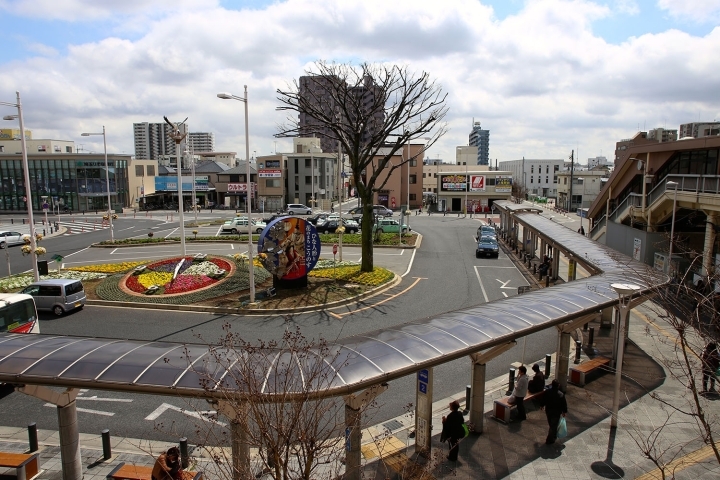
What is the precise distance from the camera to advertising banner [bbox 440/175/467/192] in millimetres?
71375

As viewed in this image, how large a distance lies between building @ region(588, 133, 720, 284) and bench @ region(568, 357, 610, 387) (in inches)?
347

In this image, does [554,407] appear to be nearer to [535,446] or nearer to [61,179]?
[535,446]

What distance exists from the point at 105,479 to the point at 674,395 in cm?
1408

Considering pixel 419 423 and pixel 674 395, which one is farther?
pixel 674 395

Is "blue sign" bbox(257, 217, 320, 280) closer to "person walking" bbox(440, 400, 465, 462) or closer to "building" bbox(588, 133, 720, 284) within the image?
"person walking" bbox(440, 400, 465, 462)

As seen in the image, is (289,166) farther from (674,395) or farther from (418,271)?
(674,395)

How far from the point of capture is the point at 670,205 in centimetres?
2612

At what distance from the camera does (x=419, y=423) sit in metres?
10.3

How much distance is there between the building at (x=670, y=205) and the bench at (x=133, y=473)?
66.0ft

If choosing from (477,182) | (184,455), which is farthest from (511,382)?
(477,182)

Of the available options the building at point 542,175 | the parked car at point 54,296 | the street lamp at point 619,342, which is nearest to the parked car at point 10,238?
the parked car at point 54,296

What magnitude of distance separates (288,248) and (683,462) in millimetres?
16972

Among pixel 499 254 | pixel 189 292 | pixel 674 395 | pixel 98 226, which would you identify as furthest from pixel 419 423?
pixel 98 226

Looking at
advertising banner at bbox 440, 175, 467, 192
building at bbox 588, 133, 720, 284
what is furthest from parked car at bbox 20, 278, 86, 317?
advertising banner at bbox 440, 175, 467, 192
